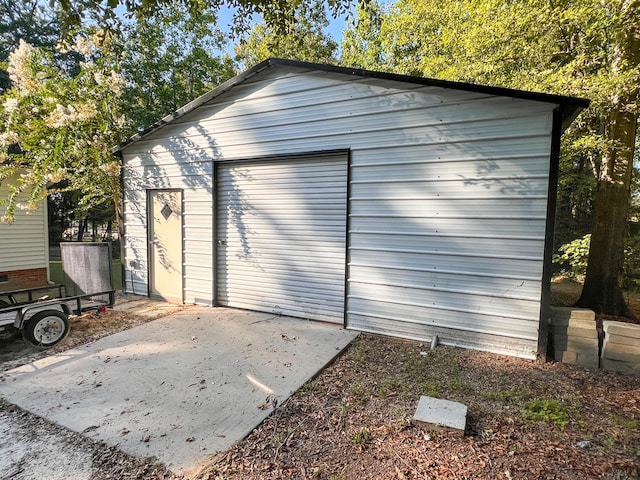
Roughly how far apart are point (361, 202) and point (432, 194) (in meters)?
0.93

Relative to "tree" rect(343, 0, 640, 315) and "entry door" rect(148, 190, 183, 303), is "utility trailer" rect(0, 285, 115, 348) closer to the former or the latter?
"entry door" rect(148, 190, 183, 303)

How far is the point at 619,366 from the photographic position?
3375 mm

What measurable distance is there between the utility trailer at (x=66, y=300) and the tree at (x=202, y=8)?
10.5 ft

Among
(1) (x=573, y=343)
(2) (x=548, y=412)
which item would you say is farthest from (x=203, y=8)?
(1) (x=573, y=343)

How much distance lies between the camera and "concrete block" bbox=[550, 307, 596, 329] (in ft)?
11.5

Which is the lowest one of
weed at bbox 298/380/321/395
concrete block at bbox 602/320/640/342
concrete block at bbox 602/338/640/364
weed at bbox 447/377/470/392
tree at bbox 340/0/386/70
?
weed at bbox 298/380/321/395

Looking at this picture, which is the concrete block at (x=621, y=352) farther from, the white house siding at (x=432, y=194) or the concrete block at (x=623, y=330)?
the white house siding at (x=432, y=194)

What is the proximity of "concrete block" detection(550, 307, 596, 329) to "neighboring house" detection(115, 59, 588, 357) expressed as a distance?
179 millimetres

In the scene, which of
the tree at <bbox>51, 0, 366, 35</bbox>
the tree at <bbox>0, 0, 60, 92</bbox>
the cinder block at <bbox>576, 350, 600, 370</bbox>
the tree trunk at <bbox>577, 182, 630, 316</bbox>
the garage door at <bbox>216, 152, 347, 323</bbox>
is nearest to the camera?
the tree at <bbox>51, 0, 366, 35</bbox>

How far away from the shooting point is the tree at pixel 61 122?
226 inches

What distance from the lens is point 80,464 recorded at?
2.12 m

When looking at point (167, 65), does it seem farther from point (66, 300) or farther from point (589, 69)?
point (589, 69)

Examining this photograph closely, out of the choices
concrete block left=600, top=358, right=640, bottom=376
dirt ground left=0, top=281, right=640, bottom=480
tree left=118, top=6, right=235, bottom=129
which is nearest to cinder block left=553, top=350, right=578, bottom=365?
dirt ground left=0, top=281, right=640, bottom=480

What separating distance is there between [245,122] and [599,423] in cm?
542
